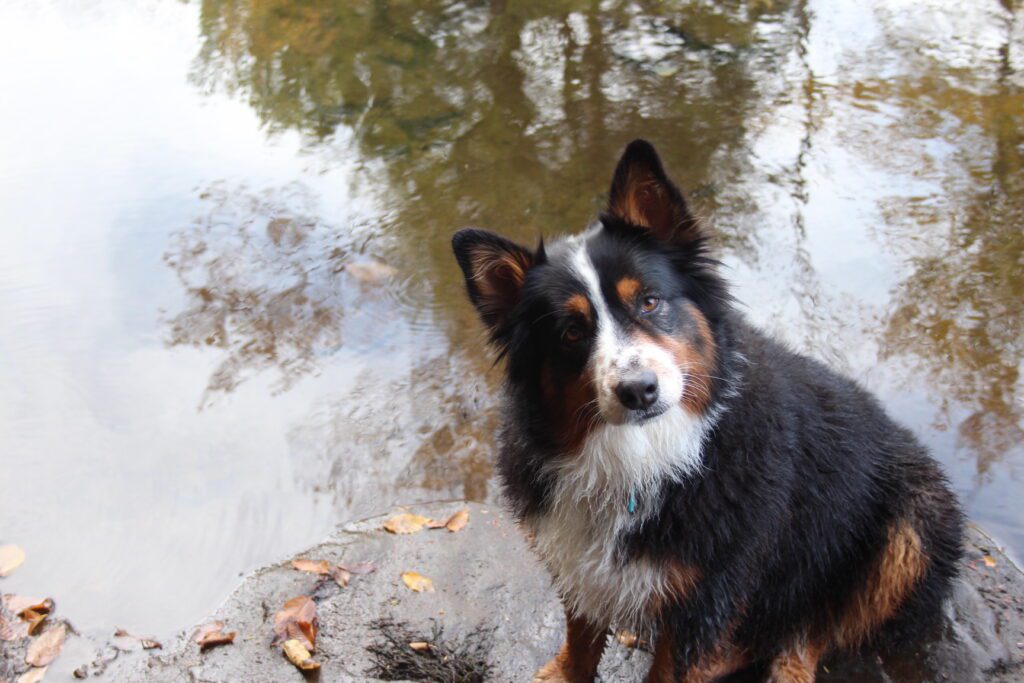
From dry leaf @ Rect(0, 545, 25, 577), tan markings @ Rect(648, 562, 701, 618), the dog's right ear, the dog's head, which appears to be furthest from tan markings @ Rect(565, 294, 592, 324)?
dry leaf @ Rect(0, 545, 25, 577)

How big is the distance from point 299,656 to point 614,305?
2042mm

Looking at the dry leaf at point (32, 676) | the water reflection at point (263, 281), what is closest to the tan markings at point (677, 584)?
the dry leaf at point (32, 676)

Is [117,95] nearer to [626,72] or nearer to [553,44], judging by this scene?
[553,44]

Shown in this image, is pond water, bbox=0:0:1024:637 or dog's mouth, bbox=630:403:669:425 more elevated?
dog's mouth, bbox=630:403:669:425

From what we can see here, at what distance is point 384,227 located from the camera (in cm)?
686

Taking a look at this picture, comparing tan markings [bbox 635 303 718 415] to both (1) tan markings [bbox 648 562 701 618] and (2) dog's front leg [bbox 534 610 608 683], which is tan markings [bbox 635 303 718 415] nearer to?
(1) tan markings [bbox 648 562 701 618]

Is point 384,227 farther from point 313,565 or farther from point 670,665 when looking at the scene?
point 670,665

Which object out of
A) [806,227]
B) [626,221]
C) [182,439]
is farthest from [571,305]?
[806,227]

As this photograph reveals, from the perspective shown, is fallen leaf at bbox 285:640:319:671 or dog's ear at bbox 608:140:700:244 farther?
fallen leaf at bbox 285:640:319:671

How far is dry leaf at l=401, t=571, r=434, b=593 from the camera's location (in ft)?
13.6

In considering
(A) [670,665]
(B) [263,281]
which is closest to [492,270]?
(A) [670,665]

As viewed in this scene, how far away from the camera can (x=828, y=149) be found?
277 inches

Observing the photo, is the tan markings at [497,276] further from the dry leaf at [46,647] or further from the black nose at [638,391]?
the dry leaf at [46,647]

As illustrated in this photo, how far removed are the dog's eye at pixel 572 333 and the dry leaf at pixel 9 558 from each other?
3344 mm
